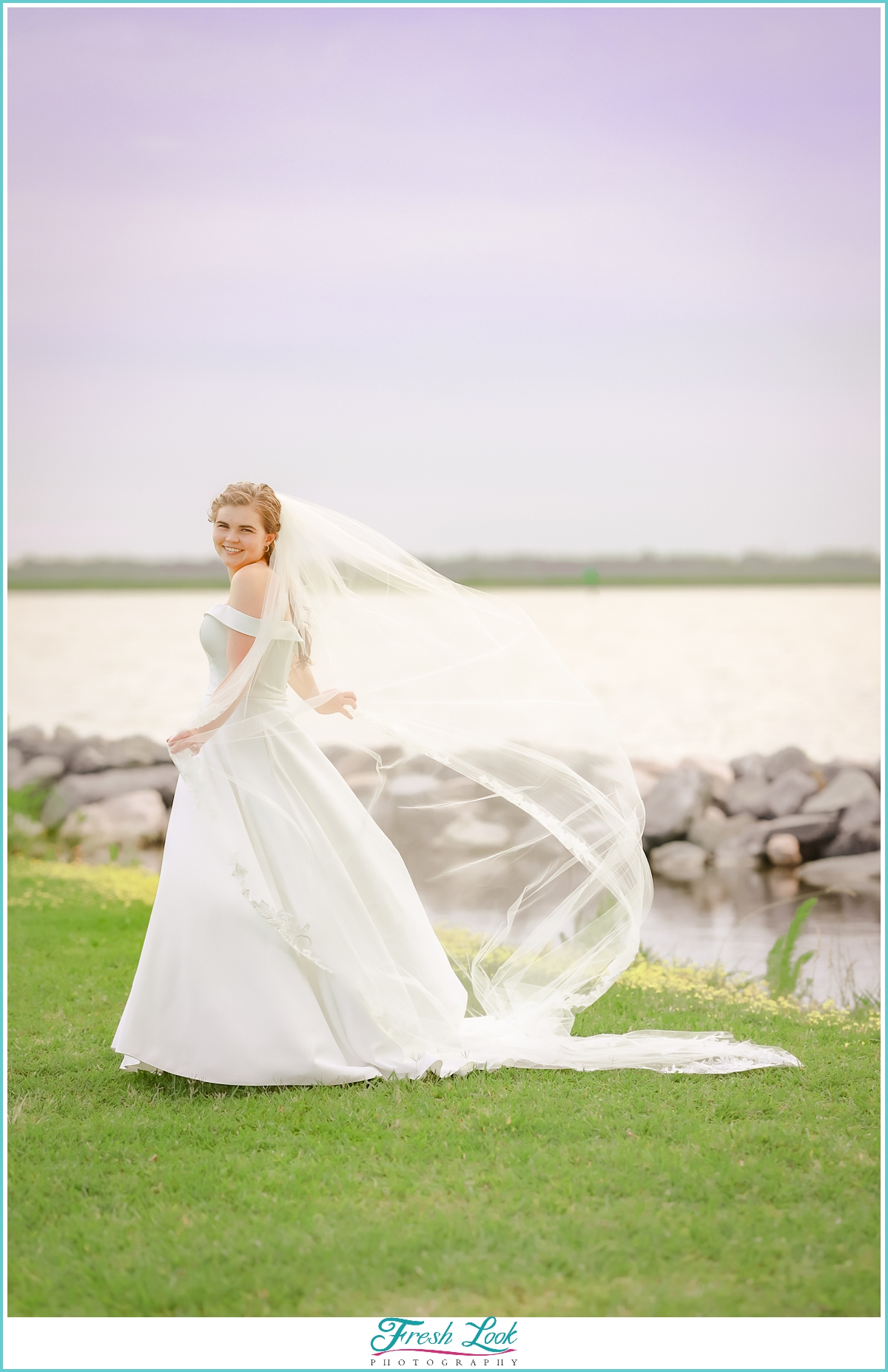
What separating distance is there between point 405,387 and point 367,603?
3063 cm

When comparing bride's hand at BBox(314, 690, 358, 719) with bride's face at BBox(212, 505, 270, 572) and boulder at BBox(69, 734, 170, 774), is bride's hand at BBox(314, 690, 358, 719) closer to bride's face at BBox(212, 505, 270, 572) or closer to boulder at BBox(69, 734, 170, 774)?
bride's face at BBox(212, 505, 270, 572)

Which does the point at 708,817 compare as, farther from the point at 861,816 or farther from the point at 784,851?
the point at 861,816

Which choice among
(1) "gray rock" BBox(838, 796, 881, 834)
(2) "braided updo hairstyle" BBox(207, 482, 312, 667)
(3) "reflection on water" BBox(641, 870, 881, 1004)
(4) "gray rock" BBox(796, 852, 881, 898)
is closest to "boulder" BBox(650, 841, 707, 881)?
(3) "reflection on water" BBox(641, 870, 881, 1004)

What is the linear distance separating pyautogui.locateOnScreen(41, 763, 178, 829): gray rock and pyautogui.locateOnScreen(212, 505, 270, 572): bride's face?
24.0 feet

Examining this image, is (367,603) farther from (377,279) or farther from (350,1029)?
(377,279)

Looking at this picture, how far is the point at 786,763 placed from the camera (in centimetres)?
1199

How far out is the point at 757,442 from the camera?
33.0 metres

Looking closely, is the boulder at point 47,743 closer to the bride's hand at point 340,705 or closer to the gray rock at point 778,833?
the gray rock at point 778,833

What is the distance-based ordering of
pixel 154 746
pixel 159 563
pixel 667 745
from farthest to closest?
pixel 159 563 < pixel 667 745 < pixel 154 746

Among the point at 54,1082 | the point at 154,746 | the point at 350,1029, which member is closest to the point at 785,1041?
the point at 350,1029

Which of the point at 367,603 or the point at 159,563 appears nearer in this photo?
the point at 367,603

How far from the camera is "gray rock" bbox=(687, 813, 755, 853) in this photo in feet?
34.6

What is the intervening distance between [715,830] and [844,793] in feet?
4.52

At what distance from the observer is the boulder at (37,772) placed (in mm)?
12367
